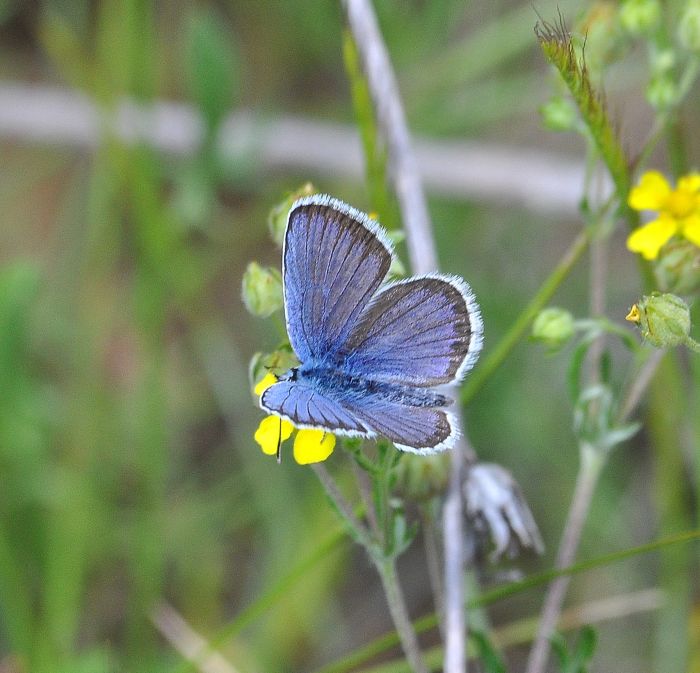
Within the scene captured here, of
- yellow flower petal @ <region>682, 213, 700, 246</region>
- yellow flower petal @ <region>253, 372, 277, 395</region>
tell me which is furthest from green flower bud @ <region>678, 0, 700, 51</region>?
yellow flower petal @ <region>253, 372, 277, 395</region>

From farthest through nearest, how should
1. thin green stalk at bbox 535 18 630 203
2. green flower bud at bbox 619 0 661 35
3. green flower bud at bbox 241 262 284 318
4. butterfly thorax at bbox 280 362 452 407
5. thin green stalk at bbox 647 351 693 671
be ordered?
thin green stalk at bbox 647 351 693 671 < green flower bud at bbox 619 0 661 35 < green flower bud at bbox 241 262 284 318 < butterfly thorax at bbox 280 362 452 407 < thin green stalk at bbox 535 18 630 203

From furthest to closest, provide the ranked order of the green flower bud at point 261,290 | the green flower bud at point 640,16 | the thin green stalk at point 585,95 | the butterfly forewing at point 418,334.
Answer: the green flower bud at point 640,16 < the green flower bud at point 261,290 < the butterfly forewing at point 418,334 < the thin green stalk at point 585,95

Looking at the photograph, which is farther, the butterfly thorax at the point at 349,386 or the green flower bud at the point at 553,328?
the green flower bud at the point at 553,328

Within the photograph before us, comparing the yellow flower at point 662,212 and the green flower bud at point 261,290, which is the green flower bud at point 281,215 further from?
the yellow flower at point 662,212

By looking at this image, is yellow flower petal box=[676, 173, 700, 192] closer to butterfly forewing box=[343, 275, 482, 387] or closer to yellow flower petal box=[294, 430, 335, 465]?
butterfly forewing box=[343, 275, 482, 387]

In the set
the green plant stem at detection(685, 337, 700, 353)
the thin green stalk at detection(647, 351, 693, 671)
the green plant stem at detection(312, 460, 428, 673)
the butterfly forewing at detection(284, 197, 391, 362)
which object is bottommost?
the thin green stalk at detection(647, 351, 693, 671)

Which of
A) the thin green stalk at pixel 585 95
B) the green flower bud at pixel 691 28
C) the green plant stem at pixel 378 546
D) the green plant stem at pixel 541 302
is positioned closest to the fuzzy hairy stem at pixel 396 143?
the green plant stem at pixel 541 302

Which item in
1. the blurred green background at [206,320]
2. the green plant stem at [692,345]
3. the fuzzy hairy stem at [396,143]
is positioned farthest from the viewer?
the blurred green background at [206,320]

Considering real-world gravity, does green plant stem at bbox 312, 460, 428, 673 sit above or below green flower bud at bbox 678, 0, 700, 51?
below
